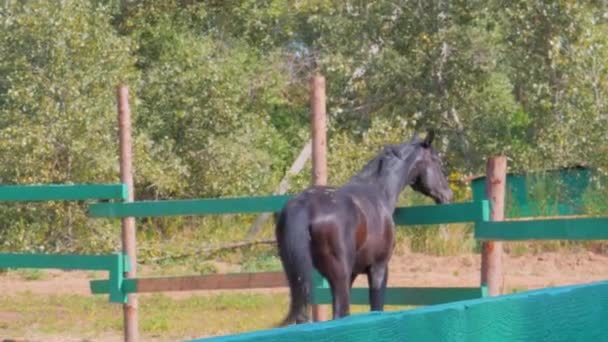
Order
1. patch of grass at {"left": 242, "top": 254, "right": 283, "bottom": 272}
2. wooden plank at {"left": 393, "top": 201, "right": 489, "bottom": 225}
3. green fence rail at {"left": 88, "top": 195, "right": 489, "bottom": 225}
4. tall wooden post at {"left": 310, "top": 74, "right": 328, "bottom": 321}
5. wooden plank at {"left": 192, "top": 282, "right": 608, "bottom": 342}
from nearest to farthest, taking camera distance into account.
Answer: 1. wooden plank at {"left": 192, "top": 282, "right": 608, "bottom": 342}
2. wooden plank at {"left": 393, "top": 201, "right": 489, "bottom": 225}
3. green fence rail at {"left": 88, "top": 195, "right": 489, "bottom": 225}
4. tall wooden post at {"left": 310, "top": 74, "right": 328, "bottom": 321}
5. patch of grass at {"left": 242, "top": 254, "right": 283, "bottom": 272}

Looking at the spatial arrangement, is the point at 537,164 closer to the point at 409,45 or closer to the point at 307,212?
the point at 409,45

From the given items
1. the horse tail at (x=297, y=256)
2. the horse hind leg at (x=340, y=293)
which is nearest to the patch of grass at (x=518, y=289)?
the horse hind leg at (x=340, y=293)

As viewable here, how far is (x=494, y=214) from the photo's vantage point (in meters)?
8.35

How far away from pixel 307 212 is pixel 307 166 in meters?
10.6

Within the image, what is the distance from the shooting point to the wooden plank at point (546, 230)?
24.2 ft

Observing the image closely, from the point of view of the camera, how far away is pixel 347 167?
15.5m

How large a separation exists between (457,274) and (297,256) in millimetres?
7013

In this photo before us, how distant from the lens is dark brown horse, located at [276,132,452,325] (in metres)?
7.62

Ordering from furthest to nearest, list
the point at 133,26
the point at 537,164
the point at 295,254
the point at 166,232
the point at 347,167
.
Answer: the point at 133,26 < the point at 166,232 < the point at 537,164 < the point at 347,167 < the point at 295,254

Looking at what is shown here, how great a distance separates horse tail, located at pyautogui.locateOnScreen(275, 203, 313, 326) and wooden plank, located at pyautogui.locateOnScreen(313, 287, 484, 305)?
0.79m

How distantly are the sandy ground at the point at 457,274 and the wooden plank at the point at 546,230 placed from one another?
4753 mm

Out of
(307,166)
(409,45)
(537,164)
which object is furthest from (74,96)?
(537,164)

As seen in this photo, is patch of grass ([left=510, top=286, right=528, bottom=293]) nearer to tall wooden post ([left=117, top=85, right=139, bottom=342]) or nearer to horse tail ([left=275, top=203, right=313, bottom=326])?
tall wooden post ([left=117, top=85, right=139, bottom=342])

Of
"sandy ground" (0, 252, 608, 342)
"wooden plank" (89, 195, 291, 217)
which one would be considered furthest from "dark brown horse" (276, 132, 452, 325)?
"sandy ground" (0, 252, 608, 342)
